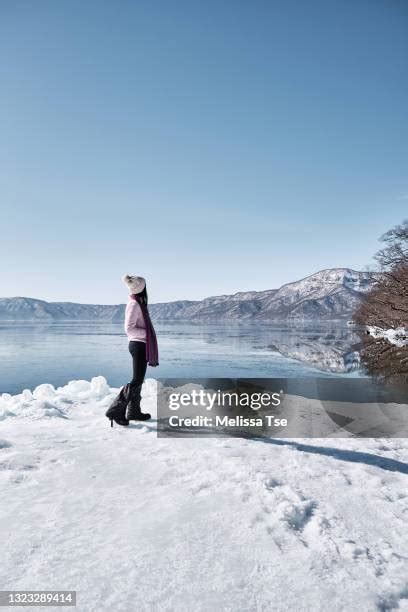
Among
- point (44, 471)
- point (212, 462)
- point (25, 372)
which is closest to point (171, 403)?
point (212, 462)

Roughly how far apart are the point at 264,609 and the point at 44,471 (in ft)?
9.48

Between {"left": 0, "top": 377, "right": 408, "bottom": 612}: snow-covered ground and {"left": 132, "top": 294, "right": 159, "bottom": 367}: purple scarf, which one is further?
{"left": 132, "top": 294, "right": 159, "bottom": 367}: purple scarf

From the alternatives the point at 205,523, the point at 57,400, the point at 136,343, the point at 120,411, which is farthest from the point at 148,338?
the point at 205,523

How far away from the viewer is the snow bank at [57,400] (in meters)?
6.86

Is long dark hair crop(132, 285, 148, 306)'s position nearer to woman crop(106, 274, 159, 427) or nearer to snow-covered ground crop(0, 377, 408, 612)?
woman crop(106, 274, 159, 427)

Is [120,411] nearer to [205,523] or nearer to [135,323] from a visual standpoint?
[135,323]

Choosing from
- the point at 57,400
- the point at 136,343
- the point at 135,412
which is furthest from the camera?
the point at 57,400

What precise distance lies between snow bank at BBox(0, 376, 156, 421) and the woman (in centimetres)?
146

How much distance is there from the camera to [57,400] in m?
7.95

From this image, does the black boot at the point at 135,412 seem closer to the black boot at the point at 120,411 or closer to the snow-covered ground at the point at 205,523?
the black boot at the point at 120,411

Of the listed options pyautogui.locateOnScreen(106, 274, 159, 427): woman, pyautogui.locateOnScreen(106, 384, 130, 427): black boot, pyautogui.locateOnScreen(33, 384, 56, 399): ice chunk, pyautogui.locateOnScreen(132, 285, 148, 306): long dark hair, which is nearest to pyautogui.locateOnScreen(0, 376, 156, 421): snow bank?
pyautogui.locateOnScreen(33, 384, 56, 399): ice chunk

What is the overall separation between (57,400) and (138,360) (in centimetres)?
307

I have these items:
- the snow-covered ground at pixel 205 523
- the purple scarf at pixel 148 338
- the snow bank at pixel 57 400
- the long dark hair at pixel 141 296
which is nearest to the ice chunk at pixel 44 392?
the snow bank at pixel 57 400

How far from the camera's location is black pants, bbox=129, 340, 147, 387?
6.02m
